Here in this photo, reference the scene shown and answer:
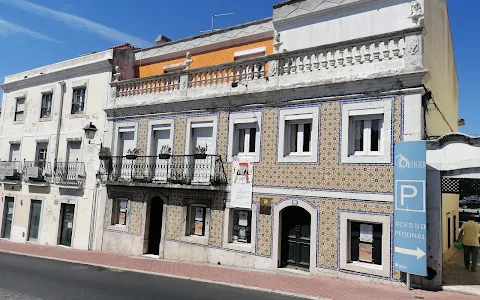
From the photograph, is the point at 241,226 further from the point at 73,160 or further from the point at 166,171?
the point at 73,160

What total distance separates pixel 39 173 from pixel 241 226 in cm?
1178

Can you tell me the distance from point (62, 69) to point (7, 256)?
8947mm

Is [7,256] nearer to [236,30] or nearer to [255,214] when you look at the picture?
[255,214]

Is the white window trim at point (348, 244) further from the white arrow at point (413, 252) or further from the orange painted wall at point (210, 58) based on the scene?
the orange painted wall at point (210, 58)

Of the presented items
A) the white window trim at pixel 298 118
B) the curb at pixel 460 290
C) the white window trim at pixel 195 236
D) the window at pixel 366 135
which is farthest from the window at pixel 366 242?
the white window trim at pixel 195 236

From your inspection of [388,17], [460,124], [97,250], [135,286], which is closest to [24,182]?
[97,250]

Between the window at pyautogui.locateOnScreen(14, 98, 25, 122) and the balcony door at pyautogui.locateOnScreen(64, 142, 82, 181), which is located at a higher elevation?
the window at pyautogui.locateOnScreen(14, 98, 25, 122)

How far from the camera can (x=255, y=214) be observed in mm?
11766

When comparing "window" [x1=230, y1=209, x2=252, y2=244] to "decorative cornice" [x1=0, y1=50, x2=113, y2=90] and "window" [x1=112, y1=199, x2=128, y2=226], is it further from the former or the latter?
"decorative cornice" [x1=0, y1=50, x2=113, y2=90]

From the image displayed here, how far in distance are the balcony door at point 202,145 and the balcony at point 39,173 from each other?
29.5ft

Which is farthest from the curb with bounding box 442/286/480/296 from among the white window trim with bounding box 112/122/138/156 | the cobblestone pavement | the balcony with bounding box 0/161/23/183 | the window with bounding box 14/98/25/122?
the window with bounding box 14/98/25/122

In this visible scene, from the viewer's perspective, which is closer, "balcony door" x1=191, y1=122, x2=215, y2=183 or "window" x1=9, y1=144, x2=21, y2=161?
"balcony door" x1=191, y1=122, x2=215, y2=183

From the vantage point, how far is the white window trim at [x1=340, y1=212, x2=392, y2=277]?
9375mm

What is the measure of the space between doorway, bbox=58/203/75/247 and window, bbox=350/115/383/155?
519 inches
